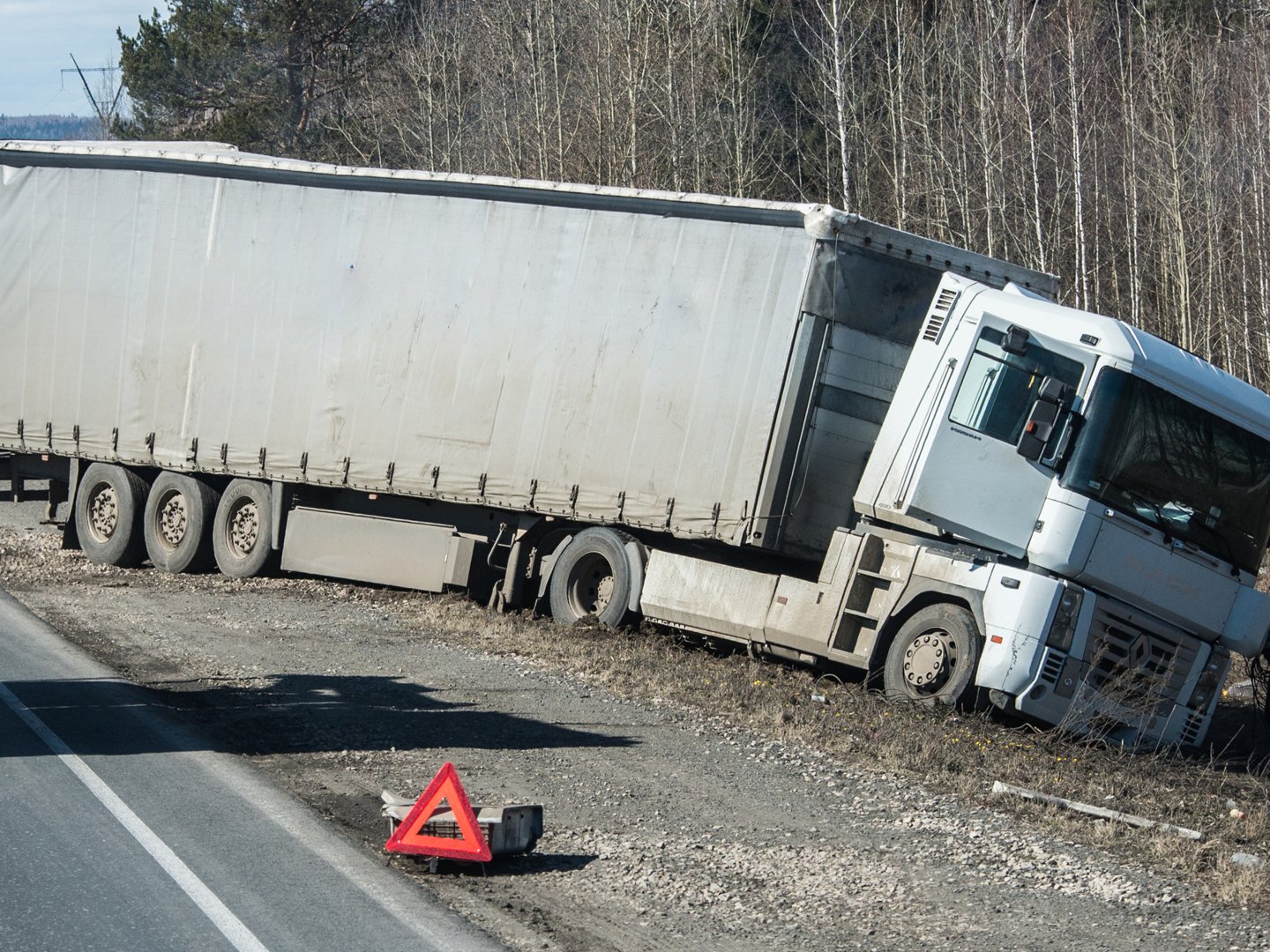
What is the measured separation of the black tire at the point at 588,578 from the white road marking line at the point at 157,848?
568 cm

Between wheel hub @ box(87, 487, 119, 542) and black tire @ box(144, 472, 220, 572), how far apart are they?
0.59 metres

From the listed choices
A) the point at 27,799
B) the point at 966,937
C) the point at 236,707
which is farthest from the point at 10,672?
the point at 966,937

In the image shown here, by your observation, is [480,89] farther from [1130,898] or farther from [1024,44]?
[1130,898]

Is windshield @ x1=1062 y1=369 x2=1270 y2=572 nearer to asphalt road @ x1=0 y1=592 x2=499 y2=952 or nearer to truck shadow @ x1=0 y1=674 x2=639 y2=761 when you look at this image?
truck shadow @ x1=0 y1=674 x2=639 y2=761

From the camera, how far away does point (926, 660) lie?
420 inches

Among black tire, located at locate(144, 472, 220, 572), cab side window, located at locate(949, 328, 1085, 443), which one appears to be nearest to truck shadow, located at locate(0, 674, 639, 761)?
cab side window, located at locate(949, 328, 1085, 443)

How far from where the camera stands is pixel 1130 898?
638 centimetres

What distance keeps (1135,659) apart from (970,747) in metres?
1.74

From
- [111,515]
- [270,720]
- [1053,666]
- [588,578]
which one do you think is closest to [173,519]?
[111,515]

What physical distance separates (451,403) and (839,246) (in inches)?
170

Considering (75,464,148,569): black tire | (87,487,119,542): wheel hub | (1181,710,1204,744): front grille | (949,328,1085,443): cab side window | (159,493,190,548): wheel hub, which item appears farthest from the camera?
(87,487,119,542): wheel hub

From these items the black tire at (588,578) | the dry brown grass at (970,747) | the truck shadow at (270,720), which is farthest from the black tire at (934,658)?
the black tire at (588,578)

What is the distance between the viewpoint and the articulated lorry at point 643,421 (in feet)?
33.6

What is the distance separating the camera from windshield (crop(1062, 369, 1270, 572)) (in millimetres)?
10086
